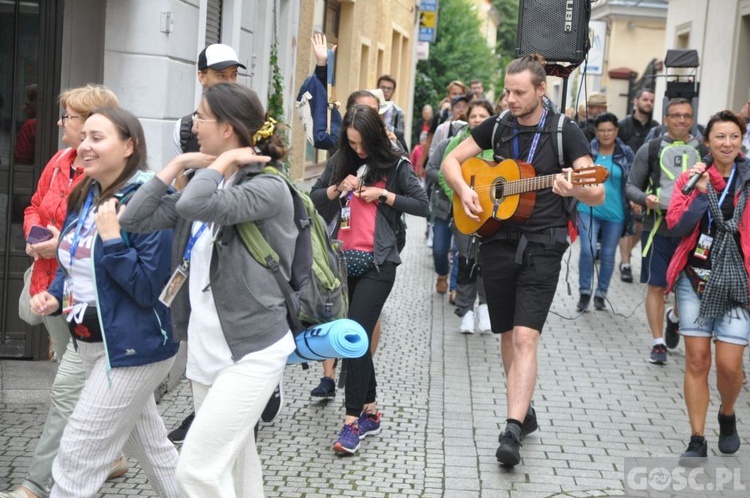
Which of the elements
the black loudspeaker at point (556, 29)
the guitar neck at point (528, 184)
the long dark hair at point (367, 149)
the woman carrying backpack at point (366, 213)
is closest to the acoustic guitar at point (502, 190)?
the guitar neck at point (528, 184)

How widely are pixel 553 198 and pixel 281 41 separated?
7335 mm

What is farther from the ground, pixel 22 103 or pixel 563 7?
pixel 563 7

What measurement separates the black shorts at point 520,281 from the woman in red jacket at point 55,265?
7.34ft

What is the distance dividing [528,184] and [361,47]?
611 inches

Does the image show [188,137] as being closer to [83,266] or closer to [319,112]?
[319,112]

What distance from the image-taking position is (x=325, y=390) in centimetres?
726

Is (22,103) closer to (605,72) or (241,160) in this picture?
(241,160)

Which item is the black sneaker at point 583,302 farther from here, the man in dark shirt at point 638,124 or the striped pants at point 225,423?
the striped pants at point 225,423

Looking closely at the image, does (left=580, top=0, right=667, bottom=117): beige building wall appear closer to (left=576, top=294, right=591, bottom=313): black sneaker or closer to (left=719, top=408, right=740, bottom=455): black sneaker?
(left=576, top=294, right=591, bottom=313): black sneaker

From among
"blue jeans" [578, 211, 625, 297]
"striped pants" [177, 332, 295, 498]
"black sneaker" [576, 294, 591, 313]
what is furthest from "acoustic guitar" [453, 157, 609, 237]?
"black sneaker" [576, 294, 591, 313]

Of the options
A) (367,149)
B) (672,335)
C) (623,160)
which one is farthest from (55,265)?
(623,160)

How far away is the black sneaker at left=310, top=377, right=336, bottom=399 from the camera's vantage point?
7266mm

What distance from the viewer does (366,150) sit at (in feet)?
21.1

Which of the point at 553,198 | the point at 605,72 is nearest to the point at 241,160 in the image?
the point at 553,198
